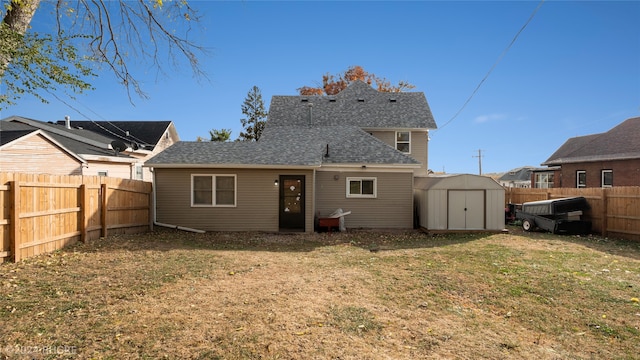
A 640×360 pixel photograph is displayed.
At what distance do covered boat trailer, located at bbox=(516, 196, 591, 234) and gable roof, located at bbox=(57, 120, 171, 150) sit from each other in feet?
87.5

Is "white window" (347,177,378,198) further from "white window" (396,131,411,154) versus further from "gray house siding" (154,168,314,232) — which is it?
"white window" (396,131,411,154)

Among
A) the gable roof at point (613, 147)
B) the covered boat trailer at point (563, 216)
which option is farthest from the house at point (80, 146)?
the gable roof at point (613, 147)

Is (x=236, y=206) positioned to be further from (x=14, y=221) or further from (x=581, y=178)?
(x=581, y=178)

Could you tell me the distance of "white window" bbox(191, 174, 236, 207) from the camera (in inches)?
518

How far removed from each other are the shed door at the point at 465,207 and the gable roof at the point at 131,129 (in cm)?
2369

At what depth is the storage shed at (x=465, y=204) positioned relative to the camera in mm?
12742

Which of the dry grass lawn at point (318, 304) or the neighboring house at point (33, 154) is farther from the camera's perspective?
the neighboring house at point (33, 154)

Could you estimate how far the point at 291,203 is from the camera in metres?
13.5

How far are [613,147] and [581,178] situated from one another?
2663 mm

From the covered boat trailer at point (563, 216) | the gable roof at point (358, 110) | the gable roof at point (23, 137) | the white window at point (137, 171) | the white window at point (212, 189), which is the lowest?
the covered boat trailer at point (563, 216)

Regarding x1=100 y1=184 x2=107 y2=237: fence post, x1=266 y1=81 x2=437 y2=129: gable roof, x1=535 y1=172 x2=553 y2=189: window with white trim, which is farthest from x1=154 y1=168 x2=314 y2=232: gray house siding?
x1=535 y1=172 x2=553 y2=189: window with white trim

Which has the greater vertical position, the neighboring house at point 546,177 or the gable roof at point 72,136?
the gable roof at point 72,136

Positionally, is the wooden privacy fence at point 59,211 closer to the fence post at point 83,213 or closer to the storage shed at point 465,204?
the fence post at point 83,213

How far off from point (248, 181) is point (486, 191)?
9372 millimetres
